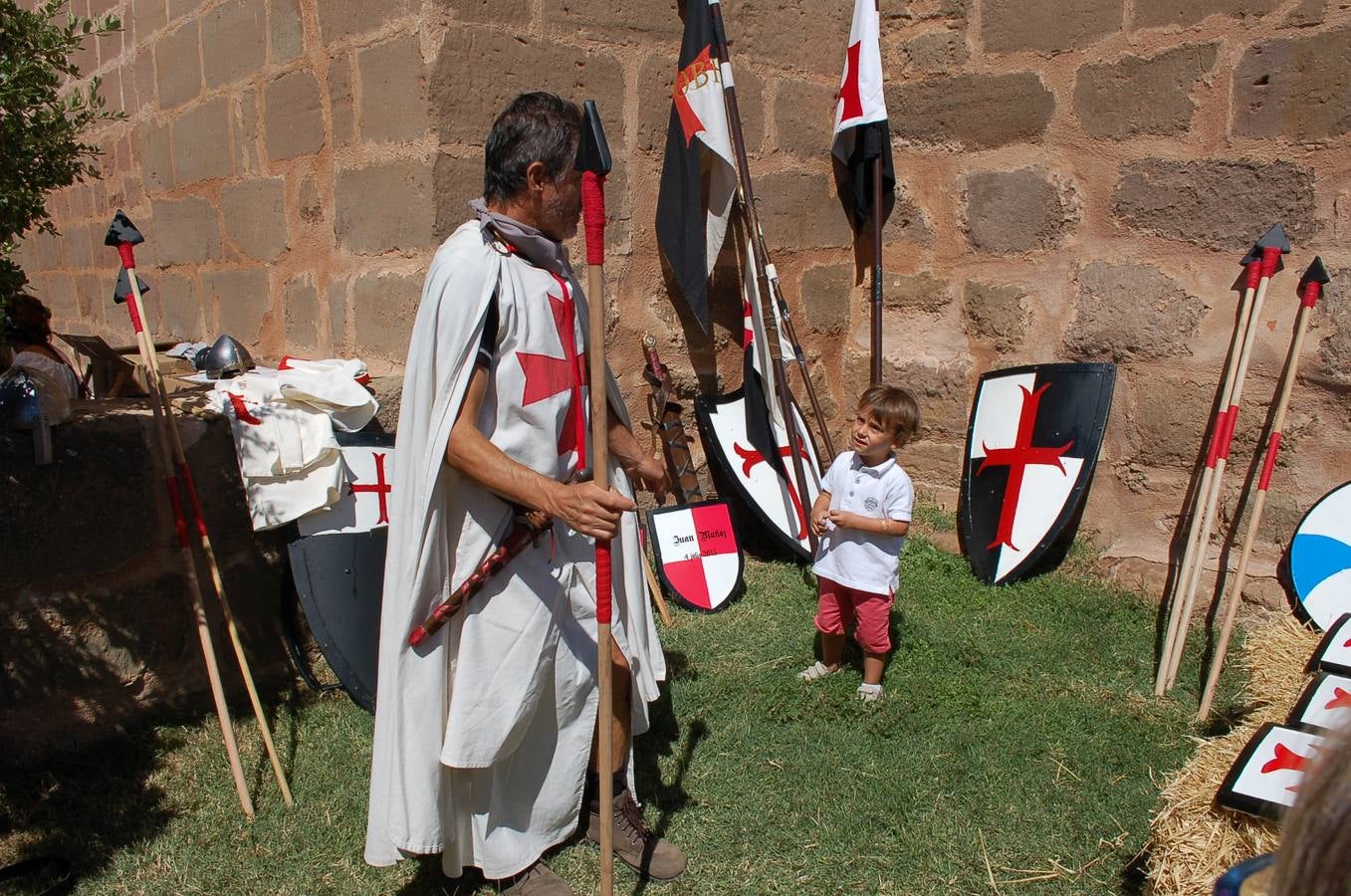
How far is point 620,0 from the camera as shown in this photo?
393 centimetres

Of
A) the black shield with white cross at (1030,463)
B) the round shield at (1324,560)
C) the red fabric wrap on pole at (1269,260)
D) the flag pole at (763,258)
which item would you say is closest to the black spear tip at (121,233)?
the flag pole at (763,258)

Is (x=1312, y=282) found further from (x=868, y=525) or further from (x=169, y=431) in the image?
(x=169, y=431)

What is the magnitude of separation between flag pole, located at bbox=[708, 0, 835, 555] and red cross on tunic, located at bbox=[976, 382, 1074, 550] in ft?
2.62

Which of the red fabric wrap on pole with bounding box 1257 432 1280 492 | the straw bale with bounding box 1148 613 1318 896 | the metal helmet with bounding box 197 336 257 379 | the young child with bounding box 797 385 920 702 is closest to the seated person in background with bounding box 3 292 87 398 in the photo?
the metal helmet with bounding box 197 336 257 379

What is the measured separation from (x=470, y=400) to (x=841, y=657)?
2.08 m

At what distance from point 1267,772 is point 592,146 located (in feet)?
6.05

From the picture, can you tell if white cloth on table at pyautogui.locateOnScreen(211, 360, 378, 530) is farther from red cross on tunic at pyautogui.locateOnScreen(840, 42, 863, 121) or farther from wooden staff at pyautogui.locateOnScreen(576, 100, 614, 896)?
red cross on tunic at pyautogui.locateOnScreen(840, 42, 863, 121)

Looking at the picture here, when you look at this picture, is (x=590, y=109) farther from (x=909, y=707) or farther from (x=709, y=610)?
(x=709, y=610)

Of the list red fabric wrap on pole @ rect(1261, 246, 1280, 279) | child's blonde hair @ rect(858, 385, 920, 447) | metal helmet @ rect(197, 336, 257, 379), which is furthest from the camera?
metal helmet @ rect(197, 336, 257, 379)

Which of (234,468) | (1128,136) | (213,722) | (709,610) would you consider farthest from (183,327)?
(1128,136)

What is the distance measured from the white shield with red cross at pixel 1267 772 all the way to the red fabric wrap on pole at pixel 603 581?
1294 millimetres

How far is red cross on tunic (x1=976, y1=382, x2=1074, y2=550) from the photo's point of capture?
4256 mm

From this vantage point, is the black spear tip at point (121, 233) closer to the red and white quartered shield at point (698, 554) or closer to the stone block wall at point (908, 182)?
the stone block wall at point (908, 182)

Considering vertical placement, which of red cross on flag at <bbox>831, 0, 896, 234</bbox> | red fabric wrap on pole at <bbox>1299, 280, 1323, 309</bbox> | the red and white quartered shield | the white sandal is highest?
red cross on flag at <bbox>831, 0, 896, 234</bbox>
